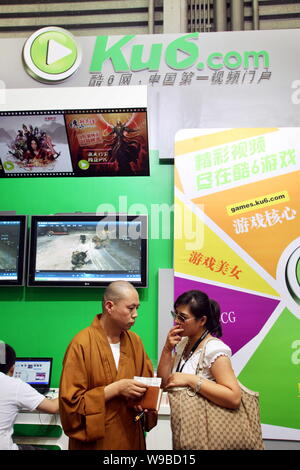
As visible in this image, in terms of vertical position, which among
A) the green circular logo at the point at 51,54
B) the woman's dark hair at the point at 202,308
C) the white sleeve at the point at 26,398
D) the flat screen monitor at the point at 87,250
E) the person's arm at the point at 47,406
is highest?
the green circular logo at the point at 51,54

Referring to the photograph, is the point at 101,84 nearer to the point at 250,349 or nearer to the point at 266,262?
the point at 266,262

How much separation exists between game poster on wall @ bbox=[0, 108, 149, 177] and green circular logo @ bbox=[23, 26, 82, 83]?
0.48 meters

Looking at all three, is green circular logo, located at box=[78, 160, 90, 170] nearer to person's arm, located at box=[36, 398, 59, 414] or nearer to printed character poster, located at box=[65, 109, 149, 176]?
printed character poster, located at box=[65, 109, 149, 176]

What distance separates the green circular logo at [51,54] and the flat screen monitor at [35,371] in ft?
7.37

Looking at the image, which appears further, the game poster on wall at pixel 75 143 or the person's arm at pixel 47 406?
the game poster on wall at pixel 75 143

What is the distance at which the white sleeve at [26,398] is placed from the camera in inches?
102

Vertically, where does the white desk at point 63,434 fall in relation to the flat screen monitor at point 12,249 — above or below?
below

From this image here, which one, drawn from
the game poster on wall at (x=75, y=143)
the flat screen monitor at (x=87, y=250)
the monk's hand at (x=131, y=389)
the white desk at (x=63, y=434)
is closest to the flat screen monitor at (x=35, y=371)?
the white desk at (x=63, y=434)


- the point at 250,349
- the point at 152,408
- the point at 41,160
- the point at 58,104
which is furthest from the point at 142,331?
the point at 58,104

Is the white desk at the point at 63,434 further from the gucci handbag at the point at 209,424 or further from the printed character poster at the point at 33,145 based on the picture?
the printed character poster at the point at 33,145

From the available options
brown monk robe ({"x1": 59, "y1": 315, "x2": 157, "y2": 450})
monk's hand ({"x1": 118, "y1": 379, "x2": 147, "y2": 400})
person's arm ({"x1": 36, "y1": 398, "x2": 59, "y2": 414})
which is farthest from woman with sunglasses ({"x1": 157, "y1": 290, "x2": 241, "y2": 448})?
person's arm ({"x1": 36, "y1": 398, "x2": 59, "y2": 414})

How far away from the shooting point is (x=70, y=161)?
368 centimetres

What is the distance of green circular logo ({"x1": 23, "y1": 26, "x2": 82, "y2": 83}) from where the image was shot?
3762mm

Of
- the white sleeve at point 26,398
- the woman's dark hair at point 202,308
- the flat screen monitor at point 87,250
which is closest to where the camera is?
the woman's dark hair at point 202,308
